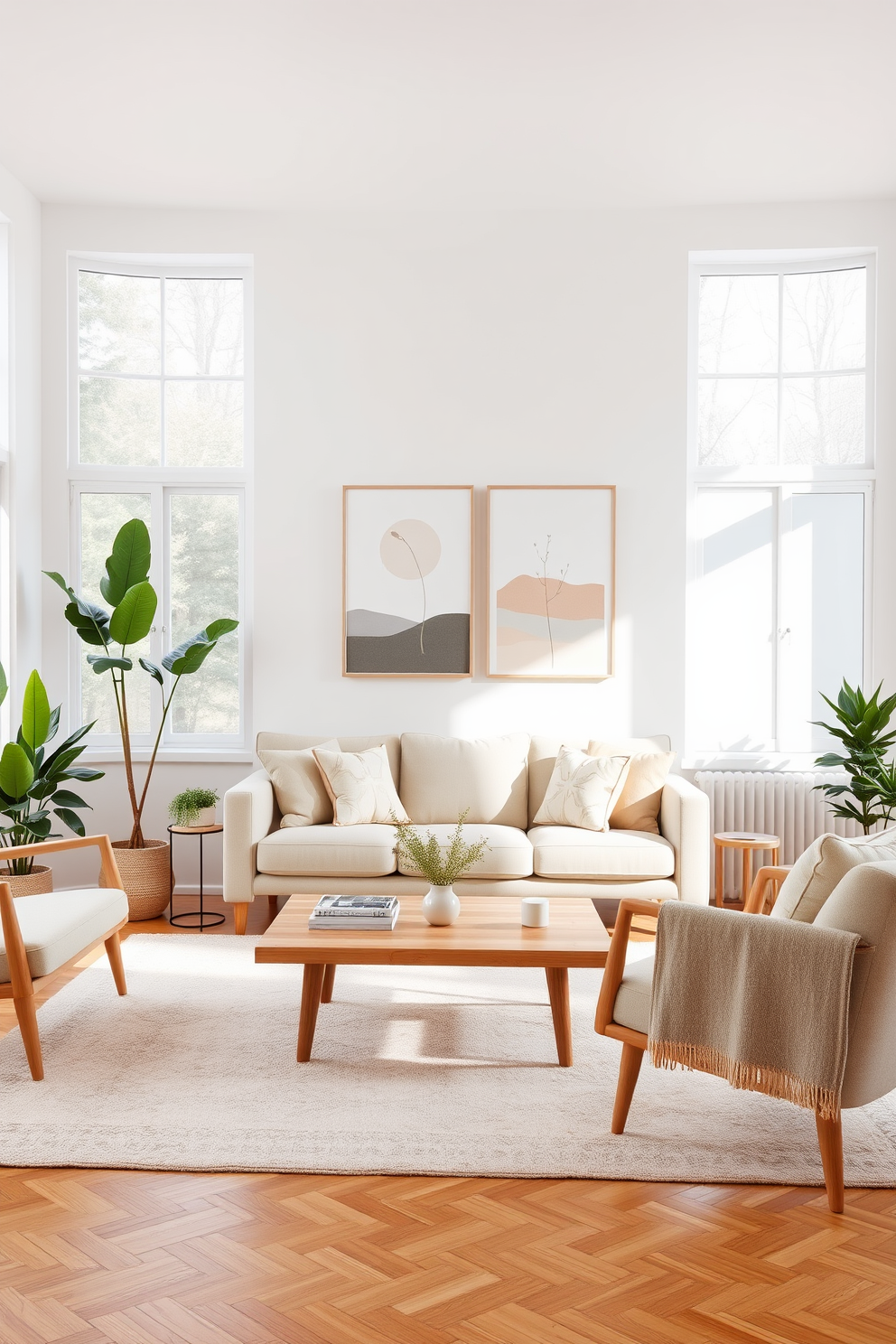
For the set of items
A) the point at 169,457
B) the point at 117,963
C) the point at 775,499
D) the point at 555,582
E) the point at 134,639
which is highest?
the point at 169,457

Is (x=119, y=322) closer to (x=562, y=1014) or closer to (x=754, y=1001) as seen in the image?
(x=562, y=1014)

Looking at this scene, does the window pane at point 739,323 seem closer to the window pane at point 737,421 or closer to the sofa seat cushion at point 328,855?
the window pane at point 737,421

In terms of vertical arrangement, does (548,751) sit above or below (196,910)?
above

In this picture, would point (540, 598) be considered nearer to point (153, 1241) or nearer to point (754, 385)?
point (754, 385)

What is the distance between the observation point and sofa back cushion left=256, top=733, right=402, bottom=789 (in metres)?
5.40

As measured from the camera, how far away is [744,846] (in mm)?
4988

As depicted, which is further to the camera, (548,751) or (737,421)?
(737,421)

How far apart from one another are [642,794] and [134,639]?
2560mm

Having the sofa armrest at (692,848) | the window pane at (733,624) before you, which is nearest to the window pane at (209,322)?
the window pane at (733,624)

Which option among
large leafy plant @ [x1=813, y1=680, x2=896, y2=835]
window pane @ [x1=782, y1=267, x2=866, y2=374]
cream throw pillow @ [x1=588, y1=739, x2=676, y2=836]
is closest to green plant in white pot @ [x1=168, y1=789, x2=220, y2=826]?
cream throw pillow @ [x1=588, y1=739, x2=676, y2=836]

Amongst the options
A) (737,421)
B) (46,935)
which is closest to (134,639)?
(46,935)

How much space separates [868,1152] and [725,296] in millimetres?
4560

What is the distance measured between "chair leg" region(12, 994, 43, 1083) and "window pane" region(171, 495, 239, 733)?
280 cm

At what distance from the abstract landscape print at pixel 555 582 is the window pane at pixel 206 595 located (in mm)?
1450
